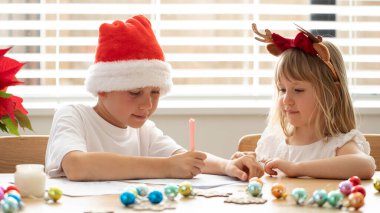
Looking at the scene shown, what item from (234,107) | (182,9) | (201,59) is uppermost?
(182,9)

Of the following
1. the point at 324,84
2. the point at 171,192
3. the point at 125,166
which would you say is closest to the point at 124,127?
the point at 125,166

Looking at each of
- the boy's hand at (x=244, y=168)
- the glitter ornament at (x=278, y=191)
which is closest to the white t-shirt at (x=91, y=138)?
the boy's hand at (x=244, y=168)

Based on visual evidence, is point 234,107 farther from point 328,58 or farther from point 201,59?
point 328,58

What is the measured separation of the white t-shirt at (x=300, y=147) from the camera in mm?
2078

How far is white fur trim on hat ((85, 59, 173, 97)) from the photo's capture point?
6.39ft

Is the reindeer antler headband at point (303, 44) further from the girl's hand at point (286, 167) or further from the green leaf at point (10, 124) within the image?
the green leaf at point (10, 124)

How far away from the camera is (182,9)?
10.3 feet

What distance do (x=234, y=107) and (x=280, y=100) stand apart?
0.95 meters

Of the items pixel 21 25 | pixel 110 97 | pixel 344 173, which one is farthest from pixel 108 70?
pixel 21 25

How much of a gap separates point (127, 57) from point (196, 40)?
1265mm

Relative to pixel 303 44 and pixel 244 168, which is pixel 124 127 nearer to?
pixel 244 168

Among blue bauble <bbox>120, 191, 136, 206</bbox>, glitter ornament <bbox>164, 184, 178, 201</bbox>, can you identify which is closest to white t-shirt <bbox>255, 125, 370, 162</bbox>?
glitter ornament <bbox>164, 184, 178, 201</bbox>

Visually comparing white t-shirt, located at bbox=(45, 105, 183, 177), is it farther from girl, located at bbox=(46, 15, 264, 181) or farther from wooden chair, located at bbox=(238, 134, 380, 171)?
wooden chair, located at bbox=(238, 134, 380, 171)

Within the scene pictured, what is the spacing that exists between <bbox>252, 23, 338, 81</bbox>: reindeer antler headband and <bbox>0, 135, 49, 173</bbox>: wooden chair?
28.6 inches
